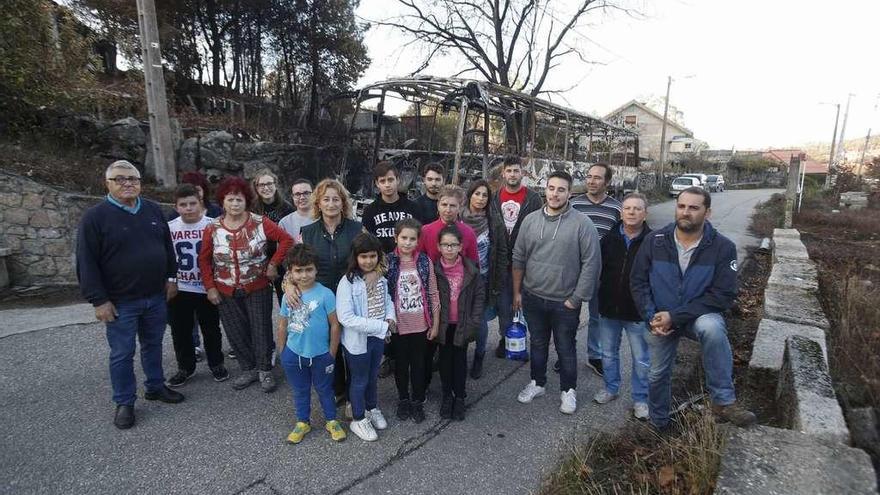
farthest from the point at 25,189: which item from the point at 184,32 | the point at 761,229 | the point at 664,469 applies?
the point at 761,229

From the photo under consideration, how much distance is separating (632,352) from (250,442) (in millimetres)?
Result: 2713

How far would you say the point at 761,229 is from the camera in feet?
38.9

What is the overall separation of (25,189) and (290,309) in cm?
528

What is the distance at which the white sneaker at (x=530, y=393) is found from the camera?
329 centimetres

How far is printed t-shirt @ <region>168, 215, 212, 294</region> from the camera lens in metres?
3.38

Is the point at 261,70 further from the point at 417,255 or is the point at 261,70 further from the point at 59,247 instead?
the point at 417,255

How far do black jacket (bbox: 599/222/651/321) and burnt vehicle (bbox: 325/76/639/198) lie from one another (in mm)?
3353

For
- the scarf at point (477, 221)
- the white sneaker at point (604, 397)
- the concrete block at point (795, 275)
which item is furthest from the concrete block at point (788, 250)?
the scarf at point (477, 221)

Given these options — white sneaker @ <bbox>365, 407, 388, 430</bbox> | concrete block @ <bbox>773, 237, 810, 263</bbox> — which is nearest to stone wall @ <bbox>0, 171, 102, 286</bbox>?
white sneaker @ <bbox>365, 407, 388, 430</bbox>

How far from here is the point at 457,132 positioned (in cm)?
761

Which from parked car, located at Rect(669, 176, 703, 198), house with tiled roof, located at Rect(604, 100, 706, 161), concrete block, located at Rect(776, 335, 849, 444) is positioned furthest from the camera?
house with tiled roof, located at Rect(604, 100, 706, 161)

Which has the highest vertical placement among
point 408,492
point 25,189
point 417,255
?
point 25,189

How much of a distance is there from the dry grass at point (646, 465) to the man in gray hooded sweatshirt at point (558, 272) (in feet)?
2.21

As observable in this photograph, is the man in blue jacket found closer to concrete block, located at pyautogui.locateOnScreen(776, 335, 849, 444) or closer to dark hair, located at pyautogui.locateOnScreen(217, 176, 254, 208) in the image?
concrete block, located at pyautogui.locateOnScreen(776, 335, 849, 444)
